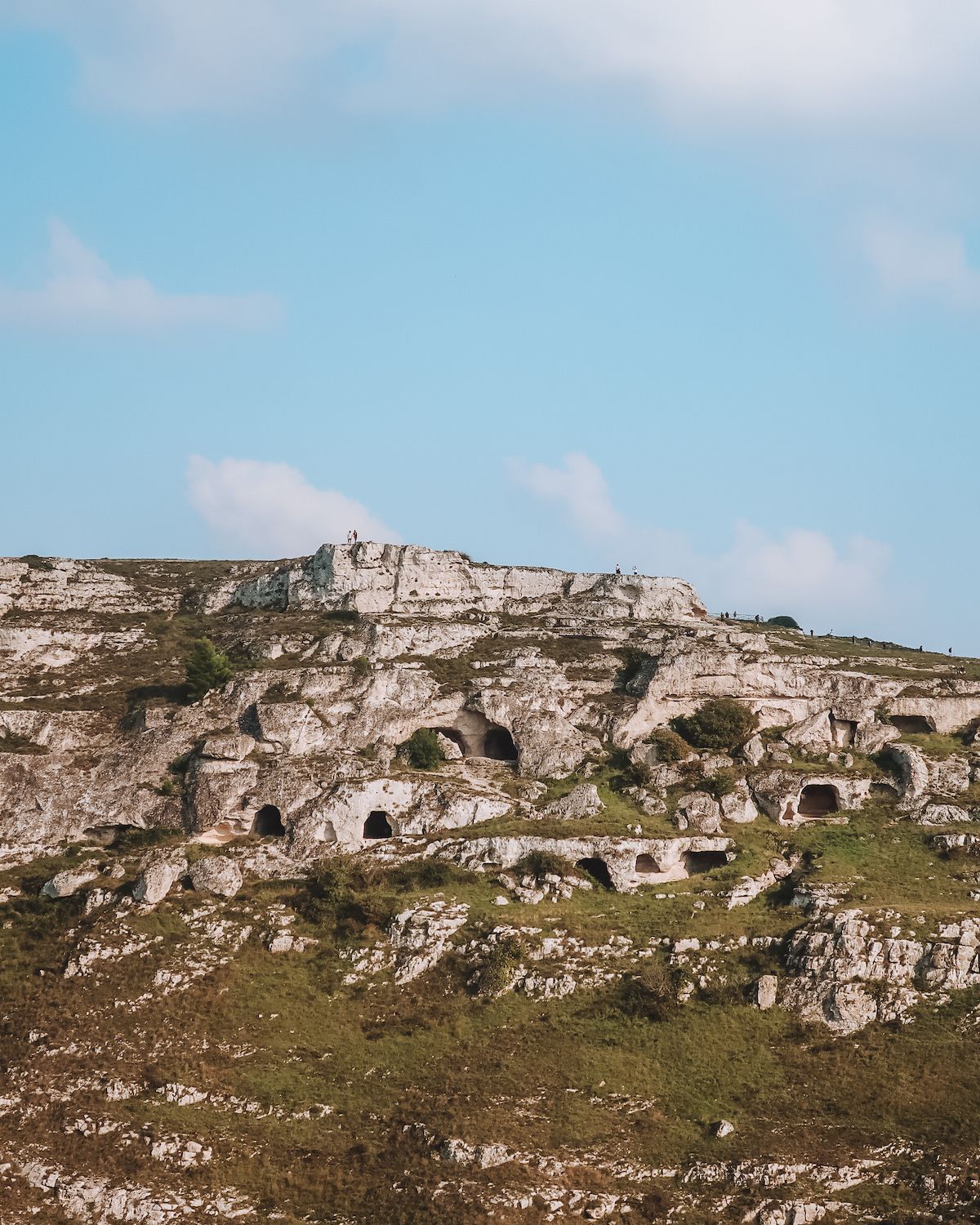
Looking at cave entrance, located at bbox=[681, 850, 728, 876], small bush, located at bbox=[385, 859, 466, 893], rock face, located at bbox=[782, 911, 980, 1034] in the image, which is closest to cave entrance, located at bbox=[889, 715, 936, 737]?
cave entrance, located at bbox=[681, 850, 728, 876]

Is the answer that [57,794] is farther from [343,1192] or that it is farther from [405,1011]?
[343,1192]

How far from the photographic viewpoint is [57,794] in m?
64.6

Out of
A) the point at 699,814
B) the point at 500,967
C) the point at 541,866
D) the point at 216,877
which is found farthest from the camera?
the point at 699,814

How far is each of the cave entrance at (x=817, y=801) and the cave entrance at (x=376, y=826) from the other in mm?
22171

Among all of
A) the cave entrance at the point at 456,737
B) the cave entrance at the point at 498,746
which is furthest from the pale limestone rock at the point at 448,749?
the cave entrance at the point at 498,746

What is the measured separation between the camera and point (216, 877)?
197 ft

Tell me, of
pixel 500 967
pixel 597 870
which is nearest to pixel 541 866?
pixel 597 870

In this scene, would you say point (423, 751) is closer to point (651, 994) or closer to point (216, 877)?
point (216, 877)

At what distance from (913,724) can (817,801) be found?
9.81m

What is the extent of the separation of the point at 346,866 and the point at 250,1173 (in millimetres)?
17632

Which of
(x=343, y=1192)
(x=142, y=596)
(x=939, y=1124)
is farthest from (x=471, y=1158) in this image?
(x=142, y=596)

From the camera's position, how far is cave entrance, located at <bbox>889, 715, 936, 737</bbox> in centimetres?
7644

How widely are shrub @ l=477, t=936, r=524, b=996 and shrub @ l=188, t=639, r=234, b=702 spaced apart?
24.8 meters

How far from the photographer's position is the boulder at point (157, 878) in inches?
2304
